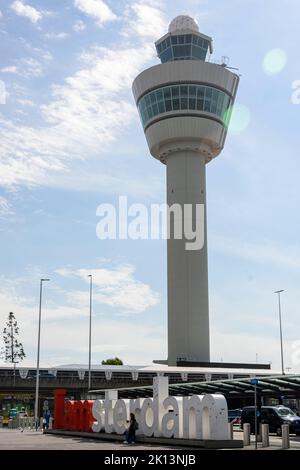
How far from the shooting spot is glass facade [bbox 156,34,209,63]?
289ft

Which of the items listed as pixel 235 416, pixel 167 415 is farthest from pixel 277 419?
pixel 235 416

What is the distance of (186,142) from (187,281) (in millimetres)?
18822

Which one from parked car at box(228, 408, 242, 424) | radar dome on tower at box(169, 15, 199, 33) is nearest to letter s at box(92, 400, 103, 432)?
parked car at box(228, 408, 242, 424)

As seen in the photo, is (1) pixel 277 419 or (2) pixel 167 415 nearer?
(2) pixel 167 415

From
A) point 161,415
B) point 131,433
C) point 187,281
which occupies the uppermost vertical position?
point 187,281

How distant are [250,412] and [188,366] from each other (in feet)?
123

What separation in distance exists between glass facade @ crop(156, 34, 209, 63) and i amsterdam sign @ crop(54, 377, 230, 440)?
59889mm

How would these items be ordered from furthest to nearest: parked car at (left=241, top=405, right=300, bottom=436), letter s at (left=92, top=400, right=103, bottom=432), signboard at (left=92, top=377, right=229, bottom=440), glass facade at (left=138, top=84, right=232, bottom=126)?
1. glass facade at (left=138, top=84, right=232, bottom=126)
2. parked car at (left=241, top=405, right=300, bottom=436)
3. letter s at (left=92, top=400, right=103, bottom=432)
4. signboard at (left=92, top=377, right=229, bottom=440)

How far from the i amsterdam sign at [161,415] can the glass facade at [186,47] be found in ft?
196

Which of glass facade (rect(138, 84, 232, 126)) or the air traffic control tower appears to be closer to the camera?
the air traffic control tower

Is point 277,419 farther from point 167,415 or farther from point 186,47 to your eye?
point 186,47

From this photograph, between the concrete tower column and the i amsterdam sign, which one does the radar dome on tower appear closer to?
the concrete tower column

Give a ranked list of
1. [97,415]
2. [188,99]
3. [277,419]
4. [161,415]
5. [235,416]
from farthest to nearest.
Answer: [188,99]
[235,416]
[277,419]
[97,415]
[161,415]

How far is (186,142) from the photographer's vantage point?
85.2 meters
